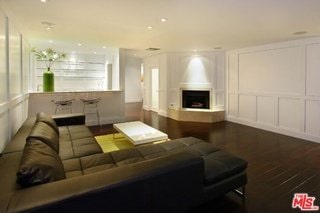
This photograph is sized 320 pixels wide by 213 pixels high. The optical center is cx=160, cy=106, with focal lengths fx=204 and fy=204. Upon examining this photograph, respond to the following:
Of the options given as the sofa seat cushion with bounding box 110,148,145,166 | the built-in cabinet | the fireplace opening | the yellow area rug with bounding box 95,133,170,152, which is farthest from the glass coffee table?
the built-in cabinet

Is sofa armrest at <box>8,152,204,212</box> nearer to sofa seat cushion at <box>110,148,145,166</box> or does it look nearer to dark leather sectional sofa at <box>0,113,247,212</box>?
dark leather sectional sofa at <box>0,113,247,212</box>

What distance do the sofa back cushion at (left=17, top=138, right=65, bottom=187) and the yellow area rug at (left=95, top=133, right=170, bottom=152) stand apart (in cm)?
230

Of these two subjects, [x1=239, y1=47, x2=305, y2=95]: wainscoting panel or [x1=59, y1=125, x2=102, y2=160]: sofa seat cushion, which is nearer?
[x1=59, y1=125, x2=102, y2=160]: sofa seat cushion

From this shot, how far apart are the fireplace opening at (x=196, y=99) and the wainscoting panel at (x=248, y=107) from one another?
114 cm

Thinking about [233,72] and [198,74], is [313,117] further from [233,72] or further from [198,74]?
[198,74]

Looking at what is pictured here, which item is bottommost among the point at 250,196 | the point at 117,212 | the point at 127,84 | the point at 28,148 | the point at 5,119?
the point at 250,196

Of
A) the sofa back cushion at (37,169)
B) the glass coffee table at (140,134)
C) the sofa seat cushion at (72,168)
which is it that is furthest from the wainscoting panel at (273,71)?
the sofa back cushion at (37,169)

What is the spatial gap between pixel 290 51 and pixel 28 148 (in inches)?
222

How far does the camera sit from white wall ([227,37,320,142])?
4.61 m

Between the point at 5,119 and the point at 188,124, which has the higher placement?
the point at 5,119

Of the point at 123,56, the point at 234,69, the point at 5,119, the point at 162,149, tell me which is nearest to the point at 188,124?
the point at 234,69

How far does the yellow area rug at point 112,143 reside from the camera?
411cm

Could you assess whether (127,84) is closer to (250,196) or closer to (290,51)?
(290,51)

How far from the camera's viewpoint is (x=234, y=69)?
651cm
